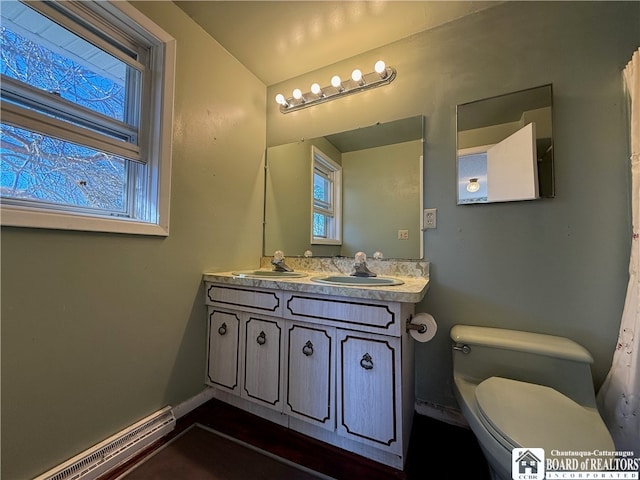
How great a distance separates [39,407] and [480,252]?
2.04 metres

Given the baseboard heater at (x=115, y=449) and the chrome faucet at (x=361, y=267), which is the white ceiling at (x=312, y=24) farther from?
the baseboard heater at (x=115, y=449)

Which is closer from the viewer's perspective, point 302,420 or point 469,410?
point 469,410

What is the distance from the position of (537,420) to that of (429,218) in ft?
3.23

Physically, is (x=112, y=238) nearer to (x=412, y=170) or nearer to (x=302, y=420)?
(x=302, y=420)

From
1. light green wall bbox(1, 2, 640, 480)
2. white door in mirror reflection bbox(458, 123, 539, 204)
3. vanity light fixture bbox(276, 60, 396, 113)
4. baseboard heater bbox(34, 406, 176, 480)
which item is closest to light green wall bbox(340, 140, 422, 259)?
light green wall bbox(1, 2, 640, 480)

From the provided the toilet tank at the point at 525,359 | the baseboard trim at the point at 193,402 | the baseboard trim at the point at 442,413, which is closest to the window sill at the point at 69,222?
the baseboard trim at the point at 193,402

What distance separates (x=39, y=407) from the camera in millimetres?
965

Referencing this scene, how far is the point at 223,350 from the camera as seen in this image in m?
1.54

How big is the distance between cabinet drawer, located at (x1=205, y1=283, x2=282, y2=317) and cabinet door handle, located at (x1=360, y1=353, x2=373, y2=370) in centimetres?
47

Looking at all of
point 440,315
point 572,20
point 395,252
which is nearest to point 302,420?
point 440,315

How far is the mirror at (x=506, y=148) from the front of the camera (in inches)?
50.0

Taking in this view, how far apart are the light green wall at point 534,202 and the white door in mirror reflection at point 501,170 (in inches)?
2.0

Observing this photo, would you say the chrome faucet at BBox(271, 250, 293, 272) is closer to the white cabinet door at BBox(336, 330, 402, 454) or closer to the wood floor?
the white cabinet door at BBox(336, 330, 402, 454)
